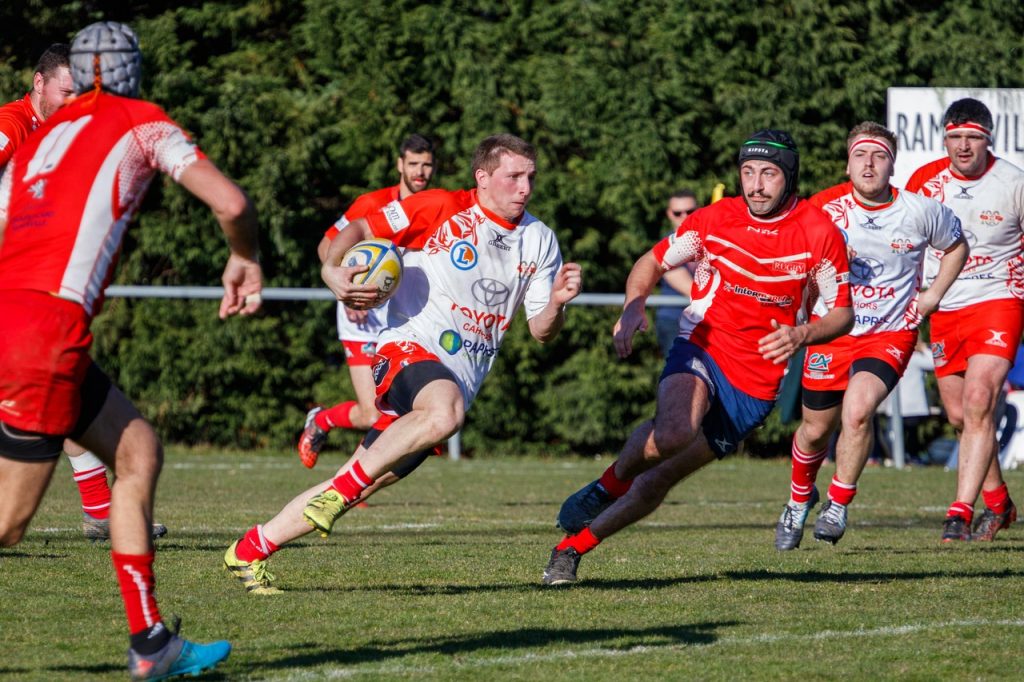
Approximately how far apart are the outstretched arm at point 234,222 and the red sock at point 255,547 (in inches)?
71.5

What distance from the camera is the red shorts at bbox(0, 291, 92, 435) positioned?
4.54 m

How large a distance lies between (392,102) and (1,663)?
1275cm

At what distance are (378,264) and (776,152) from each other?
6.42ft

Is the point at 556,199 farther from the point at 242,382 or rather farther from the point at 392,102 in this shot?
the point at 242,382

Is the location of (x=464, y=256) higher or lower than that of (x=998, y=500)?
higher

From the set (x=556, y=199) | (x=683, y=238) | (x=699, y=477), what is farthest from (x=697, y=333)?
(x=556, y=199)

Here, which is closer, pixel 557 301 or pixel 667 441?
pixel 557 301

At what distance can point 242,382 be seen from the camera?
55.8 feet

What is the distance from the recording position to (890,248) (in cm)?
877

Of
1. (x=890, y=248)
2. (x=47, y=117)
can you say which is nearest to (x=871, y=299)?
(x=890, y=248)

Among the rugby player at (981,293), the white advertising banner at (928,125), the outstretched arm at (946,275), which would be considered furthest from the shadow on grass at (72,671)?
the white advertising banner at (928,125)

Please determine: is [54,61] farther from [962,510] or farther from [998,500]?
[998,500]

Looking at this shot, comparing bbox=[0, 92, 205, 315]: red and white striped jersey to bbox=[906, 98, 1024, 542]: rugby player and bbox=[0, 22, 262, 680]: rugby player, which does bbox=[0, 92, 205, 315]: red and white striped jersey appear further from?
bbox=[906, 98, 1024, 542]: rugby player

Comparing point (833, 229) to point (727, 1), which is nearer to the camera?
point (833, 229)
